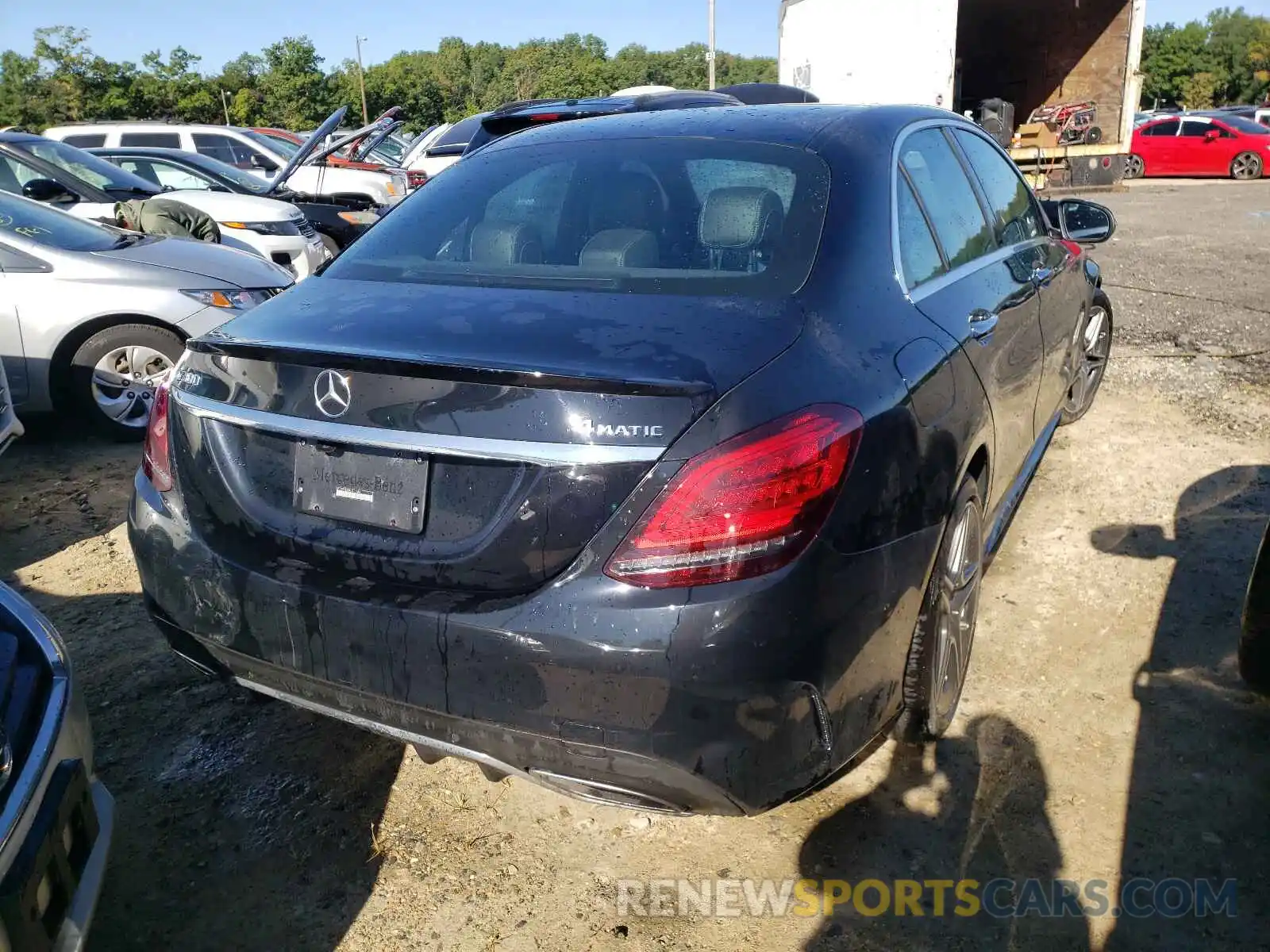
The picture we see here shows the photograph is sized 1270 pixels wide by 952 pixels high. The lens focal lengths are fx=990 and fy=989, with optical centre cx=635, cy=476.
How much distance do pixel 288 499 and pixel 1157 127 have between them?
27.2 meters

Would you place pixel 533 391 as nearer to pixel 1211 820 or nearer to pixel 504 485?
pixel 504 485

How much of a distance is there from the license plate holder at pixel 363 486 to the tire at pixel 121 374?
399cm

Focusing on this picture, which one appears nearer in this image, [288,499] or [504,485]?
[504,485]

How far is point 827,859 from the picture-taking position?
233cm

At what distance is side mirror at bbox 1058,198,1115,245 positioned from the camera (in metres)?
4.32

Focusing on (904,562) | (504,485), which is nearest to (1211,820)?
(904,562)

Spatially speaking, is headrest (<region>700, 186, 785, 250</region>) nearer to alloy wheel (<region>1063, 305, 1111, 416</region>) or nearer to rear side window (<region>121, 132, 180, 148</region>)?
alloy wheel (<region>1063, 305, 1111, 416</region>)

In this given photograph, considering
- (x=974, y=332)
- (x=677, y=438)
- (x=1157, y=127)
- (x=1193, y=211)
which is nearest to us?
(x=677, y=438)

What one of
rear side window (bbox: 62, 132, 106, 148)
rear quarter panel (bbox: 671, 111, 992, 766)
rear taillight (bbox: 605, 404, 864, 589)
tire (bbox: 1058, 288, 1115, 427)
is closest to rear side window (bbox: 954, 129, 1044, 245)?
tire (bbox: 1058, 288, 1115, 427)

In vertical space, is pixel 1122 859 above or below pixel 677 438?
below

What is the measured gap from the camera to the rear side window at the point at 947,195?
281cm

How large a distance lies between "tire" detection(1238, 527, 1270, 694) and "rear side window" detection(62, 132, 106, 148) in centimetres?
1412

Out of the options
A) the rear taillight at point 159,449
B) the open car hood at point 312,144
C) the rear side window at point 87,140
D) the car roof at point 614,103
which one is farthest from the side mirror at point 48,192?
the rear side window at point 87,140

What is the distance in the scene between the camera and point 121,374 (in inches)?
217
